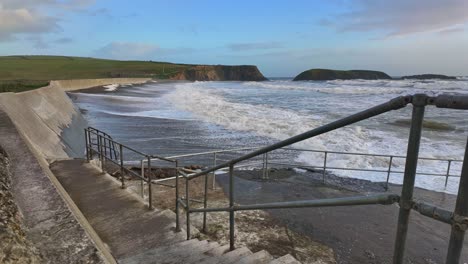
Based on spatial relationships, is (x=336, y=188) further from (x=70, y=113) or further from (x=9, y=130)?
(x=70, y=113)

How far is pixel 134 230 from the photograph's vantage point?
178 inches

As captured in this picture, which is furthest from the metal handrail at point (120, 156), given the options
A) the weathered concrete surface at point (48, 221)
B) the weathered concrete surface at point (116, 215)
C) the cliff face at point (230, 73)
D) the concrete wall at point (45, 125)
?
the cliff face at point (230, 73)

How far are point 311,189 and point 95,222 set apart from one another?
541 cm

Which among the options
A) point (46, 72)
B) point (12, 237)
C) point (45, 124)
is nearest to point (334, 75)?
point (46, 72)

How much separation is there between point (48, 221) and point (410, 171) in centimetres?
278

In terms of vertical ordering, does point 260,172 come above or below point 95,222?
below

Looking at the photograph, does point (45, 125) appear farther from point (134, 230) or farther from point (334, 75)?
point (334, 75)

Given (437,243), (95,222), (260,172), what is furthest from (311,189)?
(95,222)

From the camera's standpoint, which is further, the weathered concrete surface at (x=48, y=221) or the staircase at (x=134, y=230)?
the staircase at (x=134, y=230)

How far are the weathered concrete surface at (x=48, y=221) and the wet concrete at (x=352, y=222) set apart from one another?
2.96 meters

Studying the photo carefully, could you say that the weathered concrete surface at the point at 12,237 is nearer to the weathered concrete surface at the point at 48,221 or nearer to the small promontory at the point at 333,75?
the weathered concrete surface at the point at 48,221

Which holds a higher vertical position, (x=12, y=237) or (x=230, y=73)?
(x=12, y=237)

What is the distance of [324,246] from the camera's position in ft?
17.7

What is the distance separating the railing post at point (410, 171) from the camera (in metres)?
1.39
